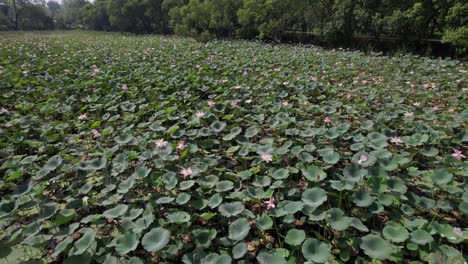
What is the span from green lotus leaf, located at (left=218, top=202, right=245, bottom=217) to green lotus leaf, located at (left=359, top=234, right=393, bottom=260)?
747 mm

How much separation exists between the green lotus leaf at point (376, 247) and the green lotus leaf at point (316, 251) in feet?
0.75

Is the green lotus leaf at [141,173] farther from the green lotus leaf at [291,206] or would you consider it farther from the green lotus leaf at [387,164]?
the green lotus leaf at [387,164]

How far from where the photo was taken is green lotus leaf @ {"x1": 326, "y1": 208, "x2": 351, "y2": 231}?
5.43ft

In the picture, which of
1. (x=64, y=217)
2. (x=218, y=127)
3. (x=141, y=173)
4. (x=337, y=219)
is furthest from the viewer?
(x=218, y=127)

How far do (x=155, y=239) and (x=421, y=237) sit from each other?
1560 millimetres

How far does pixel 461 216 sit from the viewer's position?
1965mm

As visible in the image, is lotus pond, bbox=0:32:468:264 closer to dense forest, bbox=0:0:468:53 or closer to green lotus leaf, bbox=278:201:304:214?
green lotus leaf, bbox=278:201:304:214

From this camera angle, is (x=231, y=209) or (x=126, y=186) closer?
(x=231, y=209)

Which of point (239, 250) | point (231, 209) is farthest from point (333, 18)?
point (239, 250)

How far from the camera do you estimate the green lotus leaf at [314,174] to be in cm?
206

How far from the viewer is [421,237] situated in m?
1.58

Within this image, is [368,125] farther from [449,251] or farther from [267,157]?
[449,251]

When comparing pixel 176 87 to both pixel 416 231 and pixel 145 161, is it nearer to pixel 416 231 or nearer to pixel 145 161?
pixel 145 161

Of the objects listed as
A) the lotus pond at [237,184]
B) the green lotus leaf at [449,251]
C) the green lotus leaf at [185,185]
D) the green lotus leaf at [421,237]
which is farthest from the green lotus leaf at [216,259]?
the green lotus leaf at [449,251]
